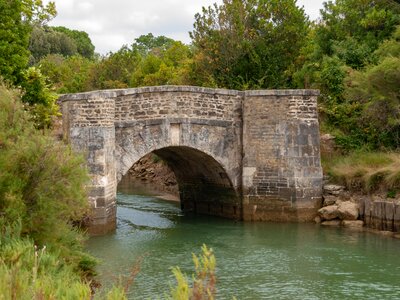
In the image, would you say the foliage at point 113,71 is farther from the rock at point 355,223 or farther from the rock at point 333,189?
the rock at point 355,223

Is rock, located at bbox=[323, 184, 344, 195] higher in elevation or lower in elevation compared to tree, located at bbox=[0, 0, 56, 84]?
lower

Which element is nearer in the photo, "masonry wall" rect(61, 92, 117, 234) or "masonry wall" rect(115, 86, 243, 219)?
"masonry wall" rect(61, 92, 117, 234)

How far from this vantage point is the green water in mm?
10898

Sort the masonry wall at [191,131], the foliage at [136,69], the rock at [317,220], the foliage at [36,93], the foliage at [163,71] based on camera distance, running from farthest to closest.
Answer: the foliage at [136,69] < the foliage at [163,71] < the rock at [317,220] < the foliage at [36,93] < the masonry wall at [191,131]

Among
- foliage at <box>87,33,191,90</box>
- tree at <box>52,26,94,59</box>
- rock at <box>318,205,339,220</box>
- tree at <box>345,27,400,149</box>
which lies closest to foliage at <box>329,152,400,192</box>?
rock at <box>318,205,339,220</box>

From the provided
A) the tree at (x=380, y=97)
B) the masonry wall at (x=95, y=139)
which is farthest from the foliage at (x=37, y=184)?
the tree at (x=380, y=97)

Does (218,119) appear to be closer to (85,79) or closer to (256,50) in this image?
(256,50)

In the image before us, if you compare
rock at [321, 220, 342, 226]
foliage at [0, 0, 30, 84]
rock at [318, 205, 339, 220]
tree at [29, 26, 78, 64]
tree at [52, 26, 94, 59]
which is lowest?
rock at [321, 220, 342, 226]

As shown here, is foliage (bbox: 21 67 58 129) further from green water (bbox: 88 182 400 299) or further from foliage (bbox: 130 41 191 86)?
foliage (bbox: 130 41 191 86)

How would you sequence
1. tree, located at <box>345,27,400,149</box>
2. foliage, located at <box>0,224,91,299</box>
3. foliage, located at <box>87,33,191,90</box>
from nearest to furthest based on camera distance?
1. foliage, located at <box>0,224,91,299</box>
2. tree, located at <box>345,27,400,149</box>
3. foliage, located at <box>87,33,191,90</box>

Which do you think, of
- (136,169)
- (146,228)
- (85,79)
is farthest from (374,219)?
(85,79)

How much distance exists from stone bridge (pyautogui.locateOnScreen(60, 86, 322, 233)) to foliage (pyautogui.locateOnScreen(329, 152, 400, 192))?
69cm

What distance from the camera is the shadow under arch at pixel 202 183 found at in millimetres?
17969

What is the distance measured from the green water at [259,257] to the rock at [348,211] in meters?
0.54
